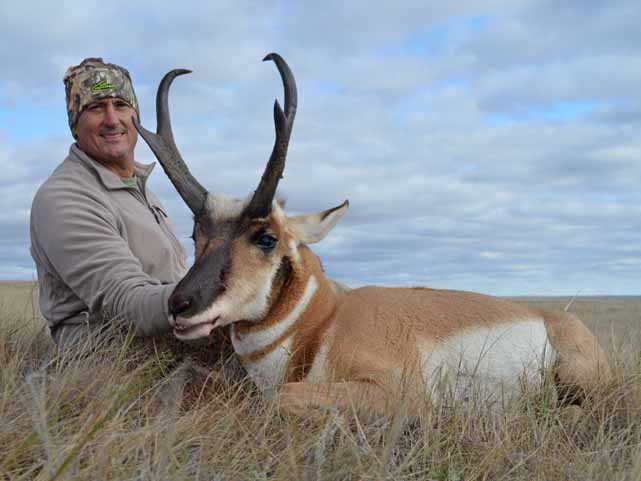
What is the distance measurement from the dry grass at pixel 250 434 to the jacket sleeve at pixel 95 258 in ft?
0.85

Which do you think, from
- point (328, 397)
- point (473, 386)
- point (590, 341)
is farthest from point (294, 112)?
point (590, 341)

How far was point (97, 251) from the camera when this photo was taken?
5.12 m

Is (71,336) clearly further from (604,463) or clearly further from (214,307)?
(604,463)

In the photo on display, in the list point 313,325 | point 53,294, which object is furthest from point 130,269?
point 313,325

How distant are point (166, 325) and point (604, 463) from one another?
2.76 m

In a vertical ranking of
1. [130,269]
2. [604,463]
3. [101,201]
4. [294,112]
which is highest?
[294,112]

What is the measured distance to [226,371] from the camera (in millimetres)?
5012

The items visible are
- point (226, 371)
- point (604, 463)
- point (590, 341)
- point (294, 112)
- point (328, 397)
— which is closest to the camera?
point (604, 463)

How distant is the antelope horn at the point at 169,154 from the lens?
498cm

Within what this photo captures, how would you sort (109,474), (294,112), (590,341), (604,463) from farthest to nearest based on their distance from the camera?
(590,341) < (294,112) < (604,463) < (109,474)

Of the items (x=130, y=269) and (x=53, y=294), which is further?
(x=53, y=294)

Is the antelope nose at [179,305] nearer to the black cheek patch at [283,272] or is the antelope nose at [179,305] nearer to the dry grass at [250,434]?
the dry grass at [250,434]

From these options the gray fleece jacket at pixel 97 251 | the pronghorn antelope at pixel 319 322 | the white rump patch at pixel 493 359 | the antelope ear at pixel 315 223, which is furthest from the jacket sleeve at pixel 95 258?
the white rump patch at pixel 493 359

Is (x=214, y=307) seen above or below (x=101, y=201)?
below
